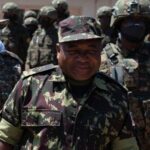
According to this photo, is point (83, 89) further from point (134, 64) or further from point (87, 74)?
point (134, 64)

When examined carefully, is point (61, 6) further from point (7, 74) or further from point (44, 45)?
point (7, 74)

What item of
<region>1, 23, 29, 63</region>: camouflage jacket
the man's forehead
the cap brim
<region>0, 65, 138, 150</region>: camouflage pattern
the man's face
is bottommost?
<region>1, 23, 29, 63</region>: camouflage jacket

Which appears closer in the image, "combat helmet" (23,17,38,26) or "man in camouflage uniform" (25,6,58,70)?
"man in camouflage uniform" (25,6,58,70)

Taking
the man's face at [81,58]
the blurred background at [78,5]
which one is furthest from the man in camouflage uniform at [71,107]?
the blurred background at [78,5]

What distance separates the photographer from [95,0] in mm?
21422

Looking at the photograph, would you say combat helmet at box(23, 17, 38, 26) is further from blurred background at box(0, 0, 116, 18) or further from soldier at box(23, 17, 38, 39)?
blurred background at box(0, 0, 116, 18)

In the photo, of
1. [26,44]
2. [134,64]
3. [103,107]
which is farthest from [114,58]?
[26,44]

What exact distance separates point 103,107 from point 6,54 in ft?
9.77

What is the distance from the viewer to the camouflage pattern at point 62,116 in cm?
361

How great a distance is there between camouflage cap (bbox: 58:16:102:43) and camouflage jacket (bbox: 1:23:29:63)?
1025cm

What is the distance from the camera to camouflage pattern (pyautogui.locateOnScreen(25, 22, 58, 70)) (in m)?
13.2

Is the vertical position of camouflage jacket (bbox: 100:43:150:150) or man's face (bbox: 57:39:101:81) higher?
man's face (bbox: 57:39:101:81)

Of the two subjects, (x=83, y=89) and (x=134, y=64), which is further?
(x=134, y=64)

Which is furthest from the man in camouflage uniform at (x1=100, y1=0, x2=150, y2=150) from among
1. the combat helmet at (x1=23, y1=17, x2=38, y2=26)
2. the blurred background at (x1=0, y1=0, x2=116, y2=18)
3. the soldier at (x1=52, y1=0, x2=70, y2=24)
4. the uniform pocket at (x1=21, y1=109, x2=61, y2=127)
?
the blurred background at (x1=0, y1=0, x2=116, y2=18)
